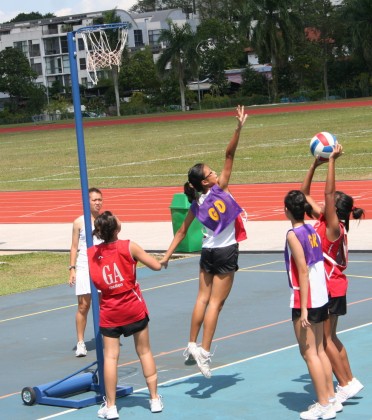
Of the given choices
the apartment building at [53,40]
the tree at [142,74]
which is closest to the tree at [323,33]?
the tree at [142,74]

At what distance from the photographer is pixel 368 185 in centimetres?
→ 2892

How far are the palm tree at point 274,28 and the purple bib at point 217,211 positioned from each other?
302 feet

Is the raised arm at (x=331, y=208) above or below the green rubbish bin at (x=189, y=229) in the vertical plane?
above

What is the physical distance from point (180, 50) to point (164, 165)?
59670 mm

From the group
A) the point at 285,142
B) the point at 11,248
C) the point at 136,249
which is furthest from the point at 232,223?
the point at 285,142

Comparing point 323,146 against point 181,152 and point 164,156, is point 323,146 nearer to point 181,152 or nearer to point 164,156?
point 164,156

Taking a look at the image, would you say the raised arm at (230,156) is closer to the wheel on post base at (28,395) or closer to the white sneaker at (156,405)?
the white sneaker at (156,405)

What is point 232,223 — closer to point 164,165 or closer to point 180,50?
point 164,165

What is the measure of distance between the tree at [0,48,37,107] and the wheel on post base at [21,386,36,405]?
10521 centimetres

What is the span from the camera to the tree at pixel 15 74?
113m

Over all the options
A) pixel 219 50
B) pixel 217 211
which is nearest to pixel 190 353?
pixel 217 211

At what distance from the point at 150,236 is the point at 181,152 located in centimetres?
2557

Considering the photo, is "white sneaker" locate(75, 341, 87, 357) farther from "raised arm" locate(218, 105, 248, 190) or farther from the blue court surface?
"raised arm" locate(218, 105, 248, 190)

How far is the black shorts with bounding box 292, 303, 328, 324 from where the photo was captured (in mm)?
8172
